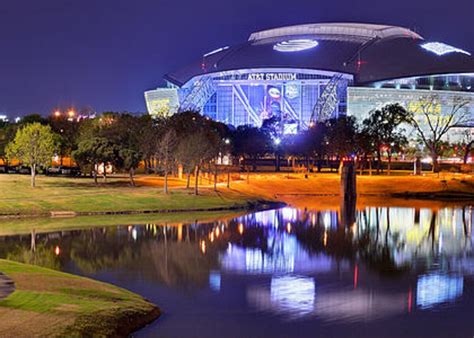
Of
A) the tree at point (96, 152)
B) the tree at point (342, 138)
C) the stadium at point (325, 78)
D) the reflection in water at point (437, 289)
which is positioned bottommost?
the reflection in water at point (437, 289)

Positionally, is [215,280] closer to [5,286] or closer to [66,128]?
[5,286]

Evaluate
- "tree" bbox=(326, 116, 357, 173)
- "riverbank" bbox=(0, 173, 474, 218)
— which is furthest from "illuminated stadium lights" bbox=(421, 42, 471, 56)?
"riverbank" bbox=(0, 173, 474, 218)

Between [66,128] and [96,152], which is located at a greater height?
[66,128]

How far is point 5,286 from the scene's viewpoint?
20625 millimetres

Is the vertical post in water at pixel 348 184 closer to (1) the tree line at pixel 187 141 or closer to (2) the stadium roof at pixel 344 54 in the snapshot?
(1) the tree line at pixel 187 141

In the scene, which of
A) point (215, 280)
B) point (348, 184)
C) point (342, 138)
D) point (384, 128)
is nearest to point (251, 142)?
point (342, 138)

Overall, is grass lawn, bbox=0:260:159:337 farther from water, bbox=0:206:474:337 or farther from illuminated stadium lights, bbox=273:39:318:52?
illuminated stadium lights, bbox=273:39:318:52

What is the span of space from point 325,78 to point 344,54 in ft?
30.5

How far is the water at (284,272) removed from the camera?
69.4 ft

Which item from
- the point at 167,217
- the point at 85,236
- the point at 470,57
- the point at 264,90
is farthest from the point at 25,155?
the point at 470,57

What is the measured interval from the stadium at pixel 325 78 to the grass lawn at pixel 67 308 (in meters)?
127

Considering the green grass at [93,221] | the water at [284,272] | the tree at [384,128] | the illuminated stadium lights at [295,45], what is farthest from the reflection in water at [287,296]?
the illuminated stadium lights at [295,45]

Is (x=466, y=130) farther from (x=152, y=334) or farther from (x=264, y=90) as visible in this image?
(x=152, y=334)

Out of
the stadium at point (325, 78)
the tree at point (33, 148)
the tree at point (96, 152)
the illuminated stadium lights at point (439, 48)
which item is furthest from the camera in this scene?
the illuminated stadium lights at point (439, 48)
